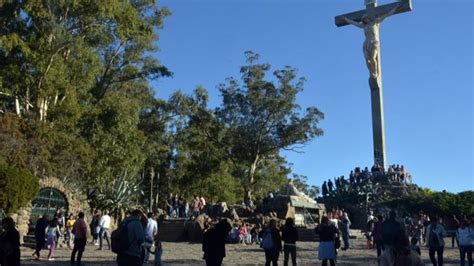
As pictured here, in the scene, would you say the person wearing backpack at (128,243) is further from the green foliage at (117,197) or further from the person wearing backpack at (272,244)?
the green foliage at (117,197)

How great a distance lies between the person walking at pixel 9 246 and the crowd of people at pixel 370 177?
89.7 feet

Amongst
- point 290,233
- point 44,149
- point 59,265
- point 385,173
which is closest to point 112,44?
point 44,149

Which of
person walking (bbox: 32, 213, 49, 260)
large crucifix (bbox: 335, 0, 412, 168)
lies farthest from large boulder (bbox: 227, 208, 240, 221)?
large crucifix (bbox: 335, 0, 412, 168)

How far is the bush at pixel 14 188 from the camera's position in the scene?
19078 millimetres

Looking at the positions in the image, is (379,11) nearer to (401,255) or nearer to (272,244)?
(272,244)

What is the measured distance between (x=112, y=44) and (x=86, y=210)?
13.5 metres

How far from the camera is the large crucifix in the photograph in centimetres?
3697

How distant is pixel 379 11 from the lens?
38.2 meters

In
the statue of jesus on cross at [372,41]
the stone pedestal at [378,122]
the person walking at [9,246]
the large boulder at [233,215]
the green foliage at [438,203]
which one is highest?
the statue of jesus on cross at [372,41]

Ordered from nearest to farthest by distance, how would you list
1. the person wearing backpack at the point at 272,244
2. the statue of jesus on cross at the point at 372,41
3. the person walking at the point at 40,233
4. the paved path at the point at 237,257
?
the person wearing backpack at the point at 272,244 < the paved path at the point at 237,257 < the person walking at the point at 40,233 < the statue of jesus on cross at the point at 372,41

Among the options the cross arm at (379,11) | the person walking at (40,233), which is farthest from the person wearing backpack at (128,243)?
the cross arm at (379,11)

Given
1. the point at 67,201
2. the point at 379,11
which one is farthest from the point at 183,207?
the point at 379,11

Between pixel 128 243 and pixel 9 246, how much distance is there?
5.61 ft

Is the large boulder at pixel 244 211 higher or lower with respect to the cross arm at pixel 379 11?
lower
